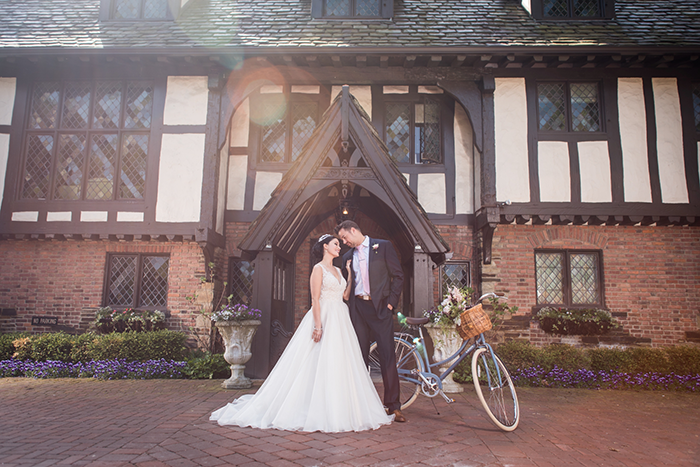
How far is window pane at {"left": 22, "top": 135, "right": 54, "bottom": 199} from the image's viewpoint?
31.6ft

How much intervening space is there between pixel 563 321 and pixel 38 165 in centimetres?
1202

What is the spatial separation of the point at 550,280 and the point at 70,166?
1108 centimetres

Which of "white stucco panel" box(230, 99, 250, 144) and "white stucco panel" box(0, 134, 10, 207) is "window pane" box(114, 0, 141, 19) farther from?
"white stucco panel" box(0, 134, 10, 207)

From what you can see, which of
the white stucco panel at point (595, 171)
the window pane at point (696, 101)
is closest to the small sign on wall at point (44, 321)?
the white stucco panel at point (595, 171)

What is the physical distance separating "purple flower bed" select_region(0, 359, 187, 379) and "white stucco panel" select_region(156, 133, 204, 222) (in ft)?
9.94

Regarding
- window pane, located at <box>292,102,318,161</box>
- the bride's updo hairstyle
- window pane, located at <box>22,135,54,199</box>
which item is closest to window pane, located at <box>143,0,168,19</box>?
window pane, located at <box>22,135,54,199</box>

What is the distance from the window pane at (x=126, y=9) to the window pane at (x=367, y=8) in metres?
5.51

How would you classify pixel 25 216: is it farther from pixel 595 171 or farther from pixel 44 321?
pixel 595 171

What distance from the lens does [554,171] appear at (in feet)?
30.7

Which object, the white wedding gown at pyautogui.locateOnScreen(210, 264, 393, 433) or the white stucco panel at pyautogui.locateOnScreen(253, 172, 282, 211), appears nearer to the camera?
the white wedding gown at pyautogui.locateOnScreen(210, 264, 393, 433)

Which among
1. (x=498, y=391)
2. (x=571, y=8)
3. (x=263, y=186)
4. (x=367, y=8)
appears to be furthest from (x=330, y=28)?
(x=498, y=391)

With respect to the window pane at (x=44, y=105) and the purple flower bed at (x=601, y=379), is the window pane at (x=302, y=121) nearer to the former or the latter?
the window pane at (x=44, y=105)

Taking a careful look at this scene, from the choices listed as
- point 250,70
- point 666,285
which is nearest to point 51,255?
point 250,70

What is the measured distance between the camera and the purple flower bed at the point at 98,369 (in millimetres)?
7848
